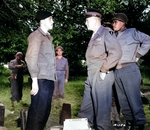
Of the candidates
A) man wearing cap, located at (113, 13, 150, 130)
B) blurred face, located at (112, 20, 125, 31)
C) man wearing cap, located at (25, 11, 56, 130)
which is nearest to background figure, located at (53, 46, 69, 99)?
blurred face, located at (112, 20, 125, 31)

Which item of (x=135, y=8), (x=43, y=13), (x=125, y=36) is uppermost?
(x=135, y=8)

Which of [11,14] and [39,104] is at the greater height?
[11,14]

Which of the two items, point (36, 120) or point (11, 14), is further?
point (11, 14)

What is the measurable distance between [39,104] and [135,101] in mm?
1711

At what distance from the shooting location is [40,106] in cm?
333

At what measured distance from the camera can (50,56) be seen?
3436mm

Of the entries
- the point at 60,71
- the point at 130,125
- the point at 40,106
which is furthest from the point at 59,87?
the point at 40,106

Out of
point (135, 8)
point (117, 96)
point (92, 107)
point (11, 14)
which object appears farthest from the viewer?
point (135, 8)

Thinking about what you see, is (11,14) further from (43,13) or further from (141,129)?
(141,129)

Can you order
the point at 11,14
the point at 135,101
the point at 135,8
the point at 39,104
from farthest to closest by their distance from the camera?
the point at 135,8 < the point at 11,14 < the point at 135,101 < the point at 39,104

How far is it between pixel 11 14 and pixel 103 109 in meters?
5.72

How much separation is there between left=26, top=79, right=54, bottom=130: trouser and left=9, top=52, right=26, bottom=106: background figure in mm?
4112

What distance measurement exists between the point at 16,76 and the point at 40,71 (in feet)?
14.4

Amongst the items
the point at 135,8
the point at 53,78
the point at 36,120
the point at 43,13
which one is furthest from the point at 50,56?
the point at 135,8
